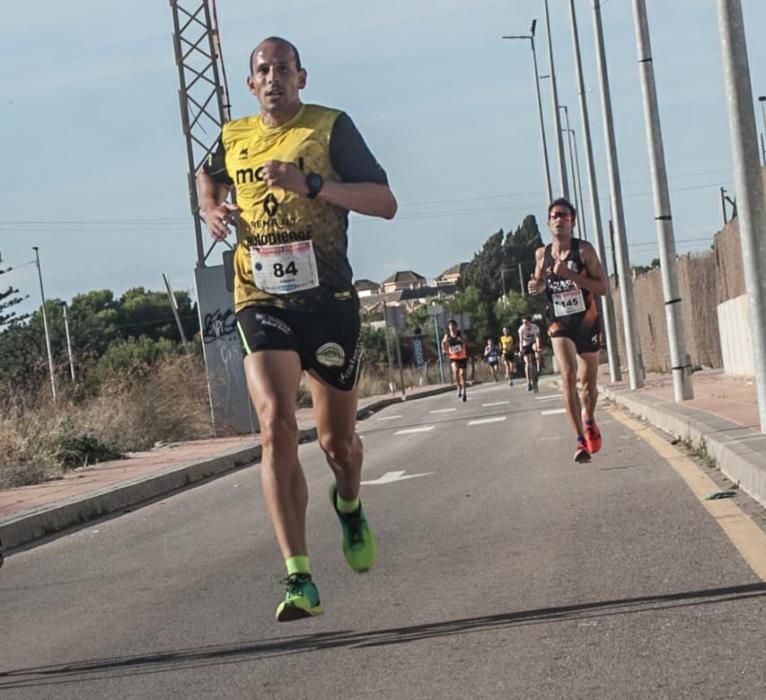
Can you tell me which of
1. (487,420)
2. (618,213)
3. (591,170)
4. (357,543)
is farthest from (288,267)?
(591,170)

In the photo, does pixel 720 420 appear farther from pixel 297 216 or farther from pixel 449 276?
pixel 449 276

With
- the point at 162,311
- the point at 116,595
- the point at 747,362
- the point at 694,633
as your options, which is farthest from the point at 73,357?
the point at 162,311

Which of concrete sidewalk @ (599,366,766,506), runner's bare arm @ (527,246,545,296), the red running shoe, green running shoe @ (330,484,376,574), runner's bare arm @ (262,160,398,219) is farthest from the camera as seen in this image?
the red running shoe

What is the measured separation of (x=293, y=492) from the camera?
620cm

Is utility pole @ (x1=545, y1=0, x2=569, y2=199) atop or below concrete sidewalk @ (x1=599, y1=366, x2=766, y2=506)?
atop

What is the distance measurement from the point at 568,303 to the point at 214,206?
6321 millimetres

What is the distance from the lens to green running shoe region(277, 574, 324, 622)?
19.3 ft

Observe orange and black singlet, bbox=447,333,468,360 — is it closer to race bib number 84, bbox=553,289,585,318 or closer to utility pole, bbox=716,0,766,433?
race bib number 84, bbox=553,289,585,318

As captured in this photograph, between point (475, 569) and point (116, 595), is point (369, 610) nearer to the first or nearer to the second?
point (475, 569)

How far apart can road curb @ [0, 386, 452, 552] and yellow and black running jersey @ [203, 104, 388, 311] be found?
18.9 feet

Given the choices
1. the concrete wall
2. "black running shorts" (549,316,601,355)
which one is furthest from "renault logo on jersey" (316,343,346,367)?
the concrete wall

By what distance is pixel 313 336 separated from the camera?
247 inches

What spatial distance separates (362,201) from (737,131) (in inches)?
266

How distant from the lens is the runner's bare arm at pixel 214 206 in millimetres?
6328
